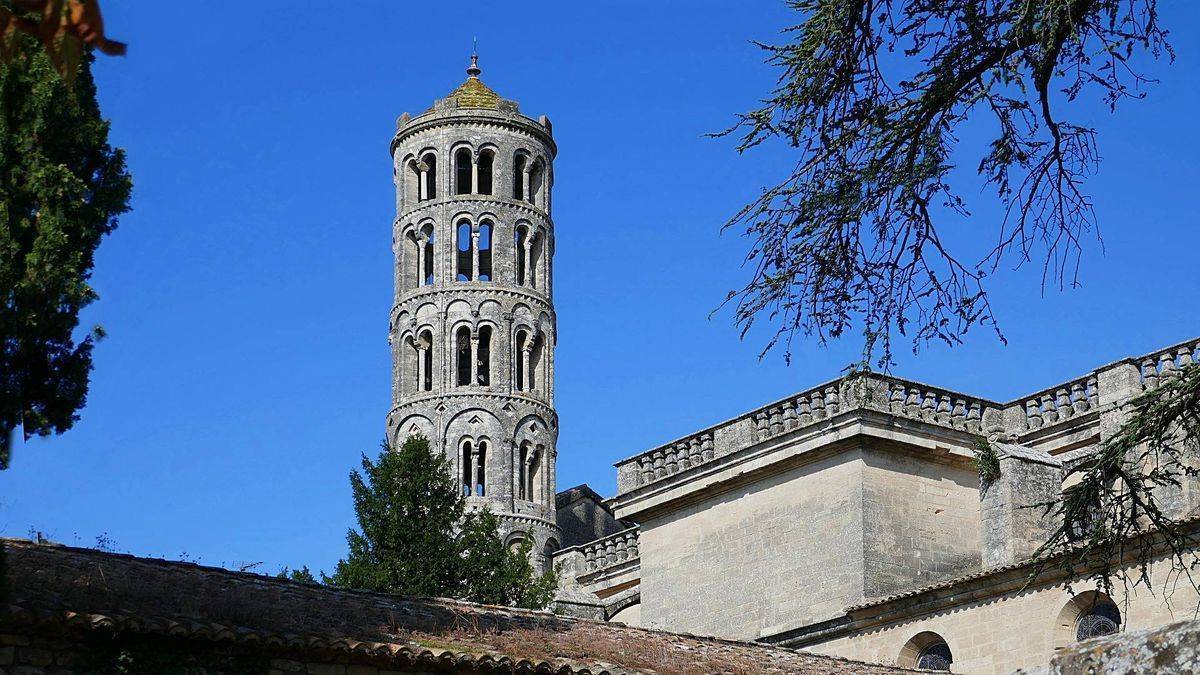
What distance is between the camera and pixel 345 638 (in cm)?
1587

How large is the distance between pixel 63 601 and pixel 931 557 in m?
16.6

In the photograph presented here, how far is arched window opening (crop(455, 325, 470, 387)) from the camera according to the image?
55.3m

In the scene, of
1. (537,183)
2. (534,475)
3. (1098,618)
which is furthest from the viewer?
(537,183)

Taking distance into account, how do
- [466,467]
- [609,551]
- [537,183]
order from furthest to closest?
[537,183], [466,467], [609,551]

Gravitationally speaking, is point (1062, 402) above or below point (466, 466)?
below

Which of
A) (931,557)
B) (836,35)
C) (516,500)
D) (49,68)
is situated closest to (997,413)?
(931,557)

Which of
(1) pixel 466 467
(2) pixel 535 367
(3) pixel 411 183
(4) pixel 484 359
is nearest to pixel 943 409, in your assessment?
(1) pixel 466 467

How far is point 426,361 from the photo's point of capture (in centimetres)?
5588

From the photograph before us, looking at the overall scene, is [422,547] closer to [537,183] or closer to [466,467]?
[466,467]

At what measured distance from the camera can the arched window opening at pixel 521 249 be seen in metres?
56.8

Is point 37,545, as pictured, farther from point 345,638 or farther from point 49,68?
point 49,68

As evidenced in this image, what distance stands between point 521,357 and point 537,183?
20.3ft

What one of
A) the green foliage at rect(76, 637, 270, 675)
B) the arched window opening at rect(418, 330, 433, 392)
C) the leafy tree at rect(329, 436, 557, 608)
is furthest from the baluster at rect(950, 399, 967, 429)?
the arched window opening at rect(418, 330, 433, 392)

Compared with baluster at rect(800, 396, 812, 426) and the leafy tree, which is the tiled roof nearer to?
baluster at rect(800, 396, 812, 426)
